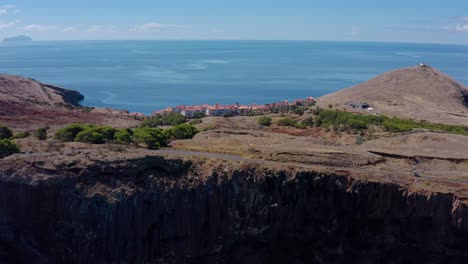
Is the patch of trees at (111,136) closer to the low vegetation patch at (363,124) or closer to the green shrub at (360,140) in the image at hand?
the green shrub at (360,140)

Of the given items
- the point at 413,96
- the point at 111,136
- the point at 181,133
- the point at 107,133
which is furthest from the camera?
the point at 413,96

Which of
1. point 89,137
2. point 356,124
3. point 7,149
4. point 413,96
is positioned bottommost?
point 356,124

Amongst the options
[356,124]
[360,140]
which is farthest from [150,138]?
[356,124]

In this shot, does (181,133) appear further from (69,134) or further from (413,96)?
(413,96)

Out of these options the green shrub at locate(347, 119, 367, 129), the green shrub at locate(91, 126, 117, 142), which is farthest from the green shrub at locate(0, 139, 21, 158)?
the green shrub at locate(347, 119, 367, 129)

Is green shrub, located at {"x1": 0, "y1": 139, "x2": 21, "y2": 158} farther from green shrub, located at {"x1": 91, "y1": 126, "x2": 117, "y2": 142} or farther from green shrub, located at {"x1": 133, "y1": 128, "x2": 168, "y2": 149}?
green shrub, located at {"x1": 133, "y1": 128, "x2": 168, "y2": 149}

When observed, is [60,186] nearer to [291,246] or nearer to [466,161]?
[291,246]

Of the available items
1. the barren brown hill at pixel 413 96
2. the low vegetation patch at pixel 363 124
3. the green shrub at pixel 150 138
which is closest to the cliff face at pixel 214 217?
the green shrub at pixel 150 138
